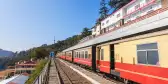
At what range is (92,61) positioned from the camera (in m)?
19.9

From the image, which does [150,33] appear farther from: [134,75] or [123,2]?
[123,2]

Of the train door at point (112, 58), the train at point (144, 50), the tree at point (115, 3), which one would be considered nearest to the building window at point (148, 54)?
the train at point (144, 50)

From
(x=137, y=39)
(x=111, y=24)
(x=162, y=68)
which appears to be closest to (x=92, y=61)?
(x=137, y=39)

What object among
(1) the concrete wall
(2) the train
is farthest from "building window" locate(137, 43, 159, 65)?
(1) the concrete wall

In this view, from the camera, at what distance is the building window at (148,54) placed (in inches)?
327

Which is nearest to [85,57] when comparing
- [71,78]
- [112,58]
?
[71,78]

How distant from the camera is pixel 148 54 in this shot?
28.9 feet

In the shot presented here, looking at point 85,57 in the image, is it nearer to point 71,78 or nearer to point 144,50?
point 71,78

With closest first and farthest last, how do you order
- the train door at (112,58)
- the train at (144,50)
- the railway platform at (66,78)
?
the train at (144,50)
the train door at (112,58)
the railway platform at (66,78)

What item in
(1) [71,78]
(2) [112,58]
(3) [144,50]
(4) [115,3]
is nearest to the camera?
(3) [144,50]

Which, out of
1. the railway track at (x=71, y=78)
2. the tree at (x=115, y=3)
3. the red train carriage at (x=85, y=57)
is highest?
the tree at (x=115, y=3)

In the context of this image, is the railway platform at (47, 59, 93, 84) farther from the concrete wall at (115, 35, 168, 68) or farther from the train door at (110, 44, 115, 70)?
the concrete wall at (115, 35, 168, 68)

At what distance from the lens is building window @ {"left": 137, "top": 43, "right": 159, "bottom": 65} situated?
27.2 ft

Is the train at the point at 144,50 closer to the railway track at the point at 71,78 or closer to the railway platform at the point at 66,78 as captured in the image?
the railway track at the point at 71,78
